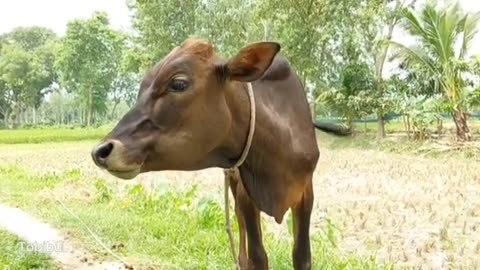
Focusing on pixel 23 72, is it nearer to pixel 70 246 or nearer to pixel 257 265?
pixel 70 246

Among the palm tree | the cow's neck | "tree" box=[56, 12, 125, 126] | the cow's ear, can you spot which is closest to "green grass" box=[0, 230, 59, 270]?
the cow's neck

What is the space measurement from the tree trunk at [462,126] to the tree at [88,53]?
1579 cm

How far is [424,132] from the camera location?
11570 millimetres

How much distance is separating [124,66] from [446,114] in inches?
366

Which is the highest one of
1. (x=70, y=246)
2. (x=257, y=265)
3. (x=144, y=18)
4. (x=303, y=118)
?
(x=144, y=18)

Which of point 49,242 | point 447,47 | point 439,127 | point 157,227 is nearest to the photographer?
point 49,242

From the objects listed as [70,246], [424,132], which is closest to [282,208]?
[70,246]

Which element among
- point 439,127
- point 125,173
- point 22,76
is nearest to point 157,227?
point 125,173

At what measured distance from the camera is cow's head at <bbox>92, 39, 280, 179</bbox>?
50.8 inches

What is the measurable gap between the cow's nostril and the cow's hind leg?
859mm

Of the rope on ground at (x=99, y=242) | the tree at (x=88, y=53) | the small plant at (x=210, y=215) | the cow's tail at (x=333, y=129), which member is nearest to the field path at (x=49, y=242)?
the rope on ground at (x=99, y=242)

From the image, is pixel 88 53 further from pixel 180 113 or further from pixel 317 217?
pixel 180 113

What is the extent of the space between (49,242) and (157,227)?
0.74 meters

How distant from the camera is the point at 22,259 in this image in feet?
9.60
